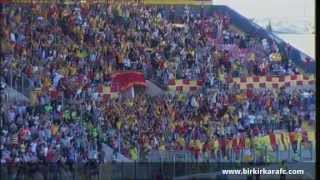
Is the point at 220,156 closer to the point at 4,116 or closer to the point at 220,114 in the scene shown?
the point at 220,114

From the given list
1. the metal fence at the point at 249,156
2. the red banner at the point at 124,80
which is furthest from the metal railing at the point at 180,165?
the red banner at the point at 124,80

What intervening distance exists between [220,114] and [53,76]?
5.46 feet

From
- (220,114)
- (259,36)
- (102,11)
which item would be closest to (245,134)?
(220,114)

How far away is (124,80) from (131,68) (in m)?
0.13

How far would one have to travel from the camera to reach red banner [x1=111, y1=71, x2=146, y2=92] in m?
10.4

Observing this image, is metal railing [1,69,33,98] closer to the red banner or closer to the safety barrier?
the red banner

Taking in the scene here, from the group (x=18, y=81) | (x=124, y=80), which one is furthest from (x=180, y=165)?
(x=18, y=81)

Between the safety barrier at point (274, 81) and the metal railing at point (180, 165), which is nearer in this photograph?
the metal railing at point (180, 165)

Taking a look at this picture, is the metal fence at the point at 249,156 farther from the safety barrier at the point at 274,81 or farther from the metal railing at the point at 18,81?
the metal railing at the point at 18,81

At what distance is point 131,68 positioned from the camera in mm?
10422

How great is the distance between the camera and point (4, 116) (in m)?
10.4

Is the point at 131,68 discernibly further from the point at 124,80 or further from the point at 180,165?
the point at 180,165

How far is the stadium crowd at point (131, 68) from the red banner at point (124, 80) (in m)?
0.07

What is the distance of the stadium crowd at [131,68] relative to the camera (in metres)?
10.4
